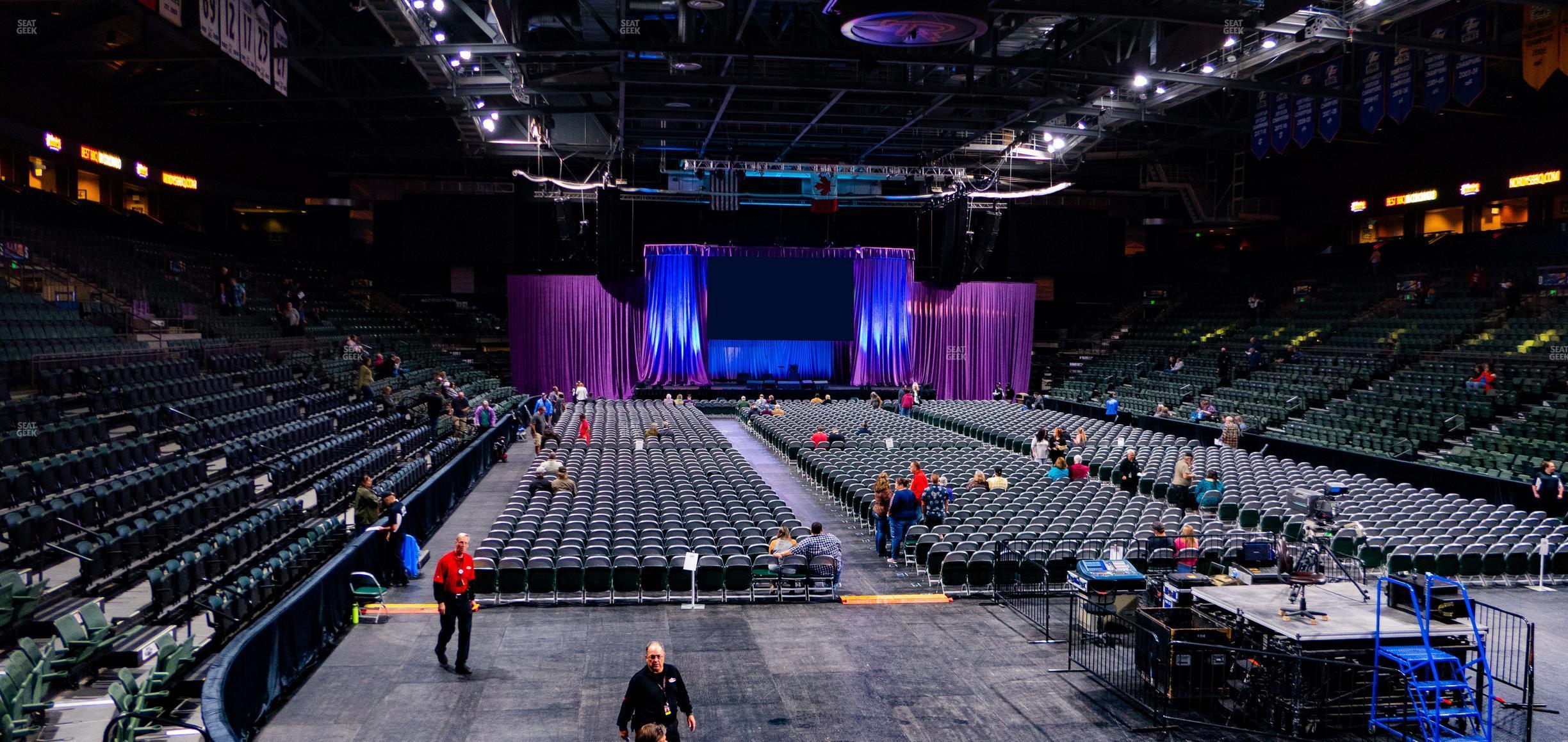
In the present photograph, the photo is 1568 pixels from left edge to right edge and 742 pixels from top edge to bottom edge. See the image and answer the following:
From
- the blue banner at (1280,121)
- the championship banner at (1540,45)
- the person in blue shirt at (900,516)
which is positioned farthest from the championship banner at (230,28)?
the blue banner at (1280,121)

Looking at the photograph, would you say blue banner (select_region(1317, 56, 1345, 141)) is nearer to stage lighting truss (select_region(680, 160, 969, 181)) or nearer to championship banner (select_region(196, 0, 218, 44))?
stage lighting truss (select_region(680, 160, 969, 181))

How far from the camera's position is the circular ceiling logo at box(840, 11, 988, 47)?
510 inches

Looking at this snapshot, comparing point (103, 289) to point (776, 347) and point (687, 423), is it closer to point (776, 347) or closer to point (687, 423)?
point (687, 423)

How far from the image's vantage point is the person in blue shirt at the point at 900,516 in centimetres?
1518

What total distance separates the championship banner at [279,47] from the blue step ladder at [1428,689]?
63.2 ft

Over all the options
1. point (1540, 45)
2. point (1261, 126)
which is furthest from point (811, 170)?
point (1540, 45)

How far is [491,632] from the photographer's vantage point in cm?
1135

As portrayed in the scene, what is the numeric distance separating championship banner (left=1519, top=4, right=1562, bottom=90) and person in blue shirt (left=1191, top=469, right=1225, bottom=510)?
28.7ft

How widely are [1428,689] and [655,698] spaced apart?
641 centimetres

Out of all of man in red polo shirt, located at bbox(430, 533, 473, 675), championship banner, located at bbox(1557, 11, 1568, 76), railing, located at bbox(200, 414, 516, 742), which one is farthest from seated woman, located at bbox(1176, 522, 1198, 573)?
championship banner, located at bbox(1557, 11, 1568, 76)

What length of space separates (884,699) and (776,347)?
3305 cm

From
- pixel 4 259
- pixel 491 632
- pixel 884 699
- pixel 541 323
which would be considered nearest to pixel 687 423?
pixel 541 323

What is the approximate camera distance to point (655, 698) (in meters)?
7.19

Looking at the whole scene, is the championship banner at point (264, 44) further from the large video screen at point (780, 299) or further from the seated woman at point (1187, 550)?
the large video screen at point (780, 299)
